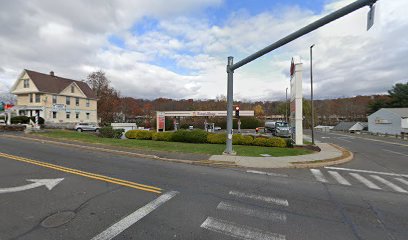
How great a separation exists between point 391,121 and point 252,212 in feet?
204

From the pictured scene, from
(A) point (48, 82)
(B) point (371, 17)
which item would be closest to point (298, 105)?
(B) point (371, 17)

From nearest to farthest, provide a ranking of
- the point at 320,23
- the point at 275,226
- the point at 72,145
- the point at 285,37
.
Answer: the point at 275,226 < the point at 320,23 < the point at 285,37 < the point at 72,145

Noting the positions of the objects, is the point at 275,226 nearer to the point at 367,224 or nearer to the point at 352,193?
the point at 367,224

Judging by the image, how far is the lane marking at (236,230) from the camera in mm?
4229

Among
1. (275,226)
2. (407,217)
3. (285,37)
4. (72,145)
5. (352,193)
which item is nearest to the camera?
(275,226)

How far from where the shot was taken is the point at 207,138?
2008 cm

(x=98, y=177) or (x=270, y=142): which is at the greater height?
(x=270, y=142)

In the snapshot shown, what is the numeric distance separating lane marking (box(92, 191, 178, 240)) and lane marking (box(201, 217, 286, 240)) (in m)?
1.39

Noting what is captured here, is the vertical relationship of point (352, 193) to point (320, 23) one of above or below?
below

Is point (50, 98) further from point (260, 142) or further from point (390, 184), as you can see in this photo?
point (390, 184)

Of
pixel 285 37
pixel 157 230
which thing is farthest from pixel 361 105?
pixel 157 230

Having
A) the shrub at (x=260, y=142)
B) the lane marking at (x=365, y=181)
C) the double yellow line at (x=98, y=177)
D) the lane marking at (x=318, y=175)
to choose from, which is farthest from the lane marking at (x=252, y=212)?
the shrub at (x=260, y=142)

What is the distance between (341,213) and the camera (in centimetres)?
545

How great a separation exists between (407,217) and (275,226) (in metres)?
3.29
